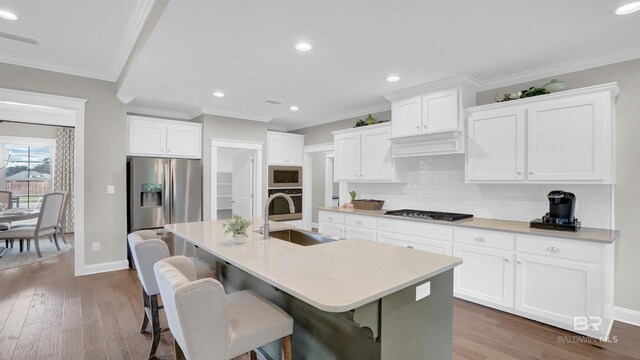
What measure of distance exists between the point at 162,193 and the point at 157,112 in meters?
1.57

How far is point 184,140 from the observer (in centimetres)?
504

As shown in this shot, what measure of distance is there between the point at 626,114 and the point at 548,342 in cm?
219

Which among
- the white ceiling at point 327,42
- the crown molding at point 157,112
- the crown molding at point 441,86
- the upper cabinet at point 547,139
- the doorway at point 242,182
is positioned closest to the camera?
the white ceiling at point 327,42

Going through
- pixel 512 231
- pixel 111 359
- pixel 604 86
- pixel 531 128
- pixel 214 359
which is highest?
pixel 604 86

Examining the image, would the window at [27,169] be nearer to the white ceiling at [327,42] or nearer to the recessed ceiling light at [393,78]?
the white ceiling at [327,42]

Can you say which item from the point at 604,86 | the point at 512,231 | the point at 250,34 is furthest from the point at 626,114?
the point at 250,34

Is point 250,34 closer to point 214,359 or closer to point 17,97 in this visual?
point 214,359

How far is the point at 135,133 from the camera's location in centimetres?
459

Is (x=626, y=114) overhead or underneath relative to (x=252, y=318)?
overhead

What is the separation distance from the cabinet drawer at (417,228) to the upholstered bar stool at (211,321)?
7.62 feet

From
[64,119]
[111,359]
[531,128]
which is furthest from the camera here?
[64,119]

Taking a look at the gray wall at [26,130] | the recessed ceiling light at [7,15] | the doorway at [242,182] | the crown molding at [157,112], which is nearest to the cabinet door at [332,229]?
the doorway at [242,182]

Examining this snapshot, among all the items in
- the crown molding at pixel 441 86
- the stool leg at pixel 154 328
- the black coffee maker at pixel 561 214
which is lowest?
the stool leg at pixel 154 328

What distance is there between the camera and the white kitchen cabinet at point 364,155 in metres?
4.34
